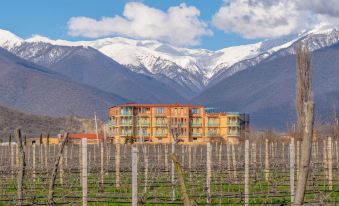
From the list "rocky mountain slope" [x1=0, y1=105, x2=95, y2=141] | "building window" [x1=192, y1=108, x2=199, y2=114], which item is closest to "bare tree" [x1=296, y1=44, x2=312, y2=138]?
"building window" [x1=192, y1=108, x2=199, y2=114]

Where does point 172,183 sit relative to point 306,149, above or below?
below

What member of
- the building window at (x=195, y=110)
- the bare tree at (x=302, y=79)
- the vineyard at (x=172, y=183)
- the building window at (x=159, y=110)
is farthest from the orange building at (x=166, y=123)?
the bare tree at (x=302, y=79)

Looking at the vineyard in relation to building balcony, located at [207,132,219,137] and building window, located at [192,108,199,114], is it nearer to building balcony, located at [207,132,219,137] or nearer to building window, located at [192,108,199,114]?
building balcony, located at [207,132,219,137]

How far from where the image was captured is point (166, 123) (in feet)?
378

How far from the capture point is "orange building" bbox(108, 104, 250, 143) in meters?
116

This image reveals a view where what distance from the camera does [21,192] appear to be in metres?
16.2

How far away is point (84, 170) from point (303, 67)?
14998 millimetres

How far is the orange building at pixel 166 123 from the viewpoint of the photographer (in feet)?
382


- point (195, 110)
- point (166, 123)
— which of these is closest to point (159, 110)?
point (166, 123)

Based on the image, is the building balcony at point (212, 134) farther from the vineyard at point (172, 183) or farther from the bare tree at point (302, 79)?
the bare tree at point (302, 79)

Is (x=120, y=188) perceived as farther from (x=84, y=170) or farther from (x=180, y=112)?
(x=180, y=112)

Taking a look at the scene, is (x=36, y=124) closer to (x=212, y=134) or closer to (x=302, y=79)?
(x=212, y=134)

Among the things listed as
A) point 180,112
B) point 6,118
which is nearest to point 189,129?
point 180,112

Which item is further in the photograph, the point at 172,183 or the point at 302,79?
the point at 302,79
